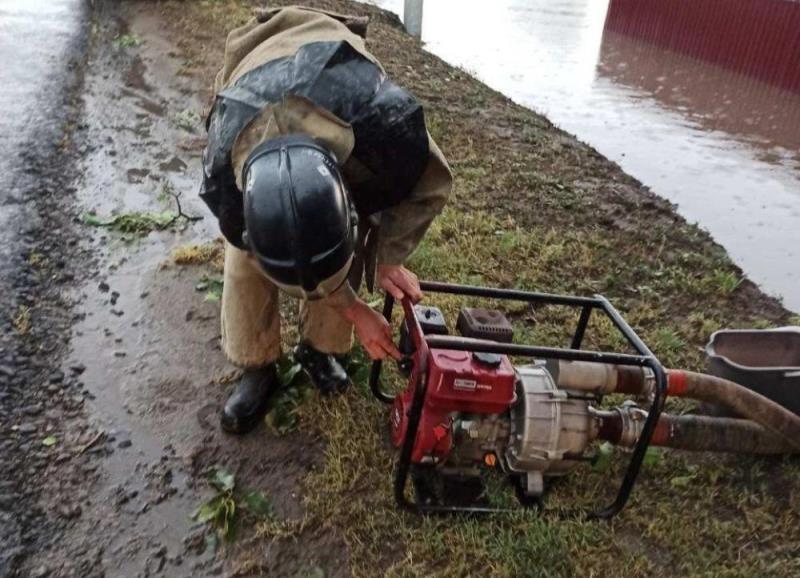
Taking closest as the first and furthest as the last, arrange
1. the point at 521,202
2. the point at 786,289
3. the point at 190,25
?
1. the point at 786,289
2. the point at 521,202
3. the point at 190,25

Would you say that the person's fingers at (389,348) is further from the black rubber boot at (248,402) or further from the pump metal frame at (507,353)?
the black rubber boot at (248,402)

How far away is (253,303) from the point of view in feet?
8.55

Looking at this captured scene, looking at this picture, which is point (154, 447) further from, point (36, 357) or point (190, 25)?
point (190, 25)

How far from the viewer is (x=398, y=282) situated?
8.17 ft

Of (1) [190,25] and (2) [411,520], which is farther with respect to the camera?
(1) [190,25]

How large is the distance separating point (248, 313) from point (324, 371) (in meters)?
0.47

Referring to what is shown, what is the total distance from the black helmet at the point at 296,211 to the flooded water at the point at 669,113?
3610 mm

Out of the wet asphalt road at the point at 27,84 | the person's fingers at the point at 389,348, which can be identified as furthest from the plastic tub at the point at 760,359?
the wet asphalt road at the point at 27,84

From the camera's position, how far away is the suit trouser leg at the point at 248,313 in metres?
2.53

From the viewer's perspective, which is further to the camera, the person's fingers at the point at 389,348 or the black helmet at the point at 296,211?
the person's fingers at the point at 389,348

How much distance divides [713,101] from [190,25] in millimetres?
6591

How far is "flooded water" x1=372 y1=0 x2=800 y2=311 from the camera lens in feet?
18.1

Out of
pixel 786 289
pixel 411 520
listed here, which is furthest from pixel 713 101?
pixel 411 520

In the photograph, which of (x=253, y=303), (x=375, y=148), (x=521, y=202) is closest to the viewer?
(x=375, y=148)
